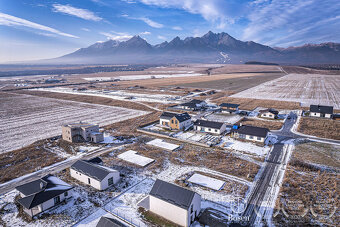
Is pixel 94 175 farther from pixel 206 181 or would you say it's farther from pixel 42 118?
pixel 42 118

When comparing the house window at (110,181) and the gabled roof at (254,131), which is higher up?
the gabled roof at (254,131)

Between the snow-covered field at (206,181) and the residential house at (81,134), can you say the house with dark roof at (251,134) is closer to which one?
the snow-covered field at (206,181)

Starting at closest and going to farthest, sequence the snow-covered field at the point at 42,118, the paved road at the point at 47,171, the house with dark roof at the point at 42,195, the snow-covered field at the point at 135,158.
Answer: the house with dark roof at the point at 42,195
the paved road at the point at 47,171
the snow-covered field at the point at 135,158
the snow-covered field at the point at 42,118

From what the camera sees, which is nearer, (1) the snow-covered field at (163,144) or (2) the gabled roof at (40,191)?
(2) the gabled roof at (40,191)

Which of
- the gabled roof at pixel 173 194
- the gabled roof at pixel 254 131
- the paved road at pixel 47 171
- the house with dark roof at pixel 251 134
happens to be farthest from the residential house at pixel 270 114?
the gabled roof at pixel 173 194

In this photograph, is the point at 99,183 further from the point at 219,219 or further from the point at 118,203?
the point at 219,219

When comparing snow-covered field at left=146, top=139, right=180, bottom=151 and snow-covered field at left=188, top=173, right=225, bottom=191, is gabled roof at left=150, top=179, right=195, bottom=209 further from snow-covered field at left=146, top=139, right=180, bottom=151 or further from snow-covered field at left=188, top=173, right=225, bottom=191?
snow-covered field at left=146, top=139, right=180, bottom=151

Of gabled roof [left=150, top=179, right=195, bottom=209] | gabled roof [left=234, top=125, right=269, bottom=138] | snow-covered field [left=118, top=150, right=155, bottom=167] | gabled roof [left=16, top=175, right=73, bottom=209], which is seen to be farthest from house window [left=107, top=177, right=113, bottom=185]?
gabled roof [left=234, top=125, right=269, bottom=138]
